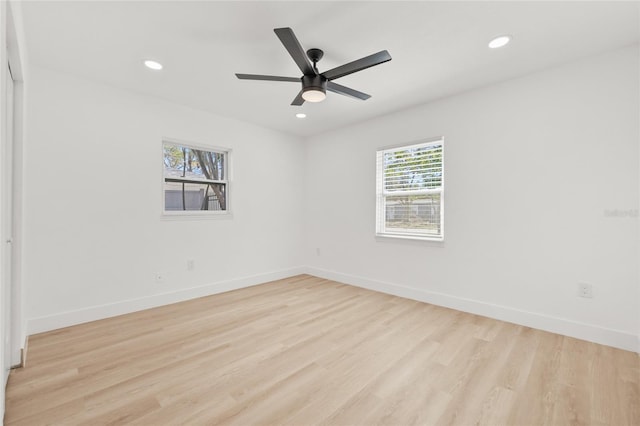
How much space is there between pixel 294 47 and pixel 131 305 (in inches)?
126

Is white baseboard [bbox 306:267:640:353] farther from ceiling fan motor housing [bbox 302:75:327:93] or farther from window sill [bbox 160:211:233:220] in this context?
ceiling fan motor housing [bbox 302:75:327:93]

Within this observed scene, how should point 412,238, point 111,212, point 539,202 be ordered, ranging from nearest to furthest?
1. point 539,202
2. point 111,212
3. point 412,238

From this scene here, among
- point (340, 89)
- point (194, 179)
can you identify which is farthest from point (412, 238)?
point (194, 179)

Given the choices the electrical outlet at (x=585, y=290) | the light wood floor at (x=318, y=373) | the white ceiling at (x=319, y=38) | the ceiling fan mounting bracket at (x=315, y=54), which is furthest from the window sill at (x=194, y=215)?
the electrical outlet at (x=585, y=290)

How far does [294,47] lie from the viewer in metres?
1.94

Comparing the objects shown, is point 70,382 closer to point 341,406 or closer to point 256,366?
point 256,366

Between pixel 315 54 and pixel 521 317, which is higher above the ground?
→ pixel 315 54

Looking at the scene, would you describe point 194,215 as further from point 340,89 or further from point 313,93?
point 340,89

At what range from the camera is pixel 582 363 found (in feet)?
7.21

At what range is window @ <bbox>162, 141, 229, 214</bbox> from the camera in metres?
3.69

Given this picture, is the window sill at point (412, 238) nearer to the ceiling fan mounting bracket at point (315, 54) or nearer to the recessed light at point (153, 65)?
the ceiling fan mounting bracket at point (315, 54)

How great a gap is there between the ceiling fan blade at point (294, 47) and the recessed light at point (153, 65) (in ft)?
4.87

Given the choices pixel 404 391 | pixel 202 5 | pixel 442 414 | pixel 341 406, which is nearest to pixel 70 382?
pixel 341 406

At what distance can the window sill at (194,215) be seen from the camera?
358 centimetres
